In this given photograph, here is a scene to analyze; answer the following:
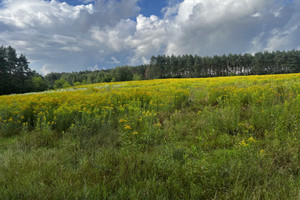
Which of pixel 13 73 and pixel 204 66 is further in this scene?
pixel 204 66

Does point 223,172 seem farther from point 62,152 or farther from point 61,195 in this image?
point 62,152

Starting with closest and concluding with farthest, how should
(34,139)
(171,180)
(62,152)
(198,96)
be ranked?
(171,180), (62,152), (34,139), (198,96)

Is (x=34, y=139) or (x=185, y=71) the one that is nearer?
(x=34, y=139)

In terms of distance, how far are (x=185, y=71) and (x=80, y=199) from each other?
75378mm

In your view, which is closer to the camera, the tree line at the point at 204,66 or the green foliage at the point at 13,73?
the green foliage at the point at 13,73

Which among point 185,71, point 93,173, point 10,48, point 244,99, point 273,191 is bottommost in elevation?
point 273,191

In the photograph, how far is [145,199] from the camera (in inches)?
63.7

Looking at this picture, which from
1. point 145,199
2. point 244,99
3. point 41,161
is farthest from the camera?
point 244,99

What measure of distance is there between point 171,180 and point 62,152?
7.51 ft

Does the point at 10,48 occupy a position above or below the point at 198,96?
above

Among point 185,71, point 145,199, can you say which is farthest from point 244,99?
point 185,71

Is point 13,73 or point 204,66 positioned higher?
point 204,66

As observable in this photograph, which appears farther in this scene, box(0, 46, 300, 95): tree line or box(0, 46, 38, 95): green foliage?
box(0, 46, 300, 95): tree line

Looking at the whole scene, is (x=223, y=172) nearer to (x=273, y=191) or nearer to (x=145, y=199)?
(x=273, y=191)
